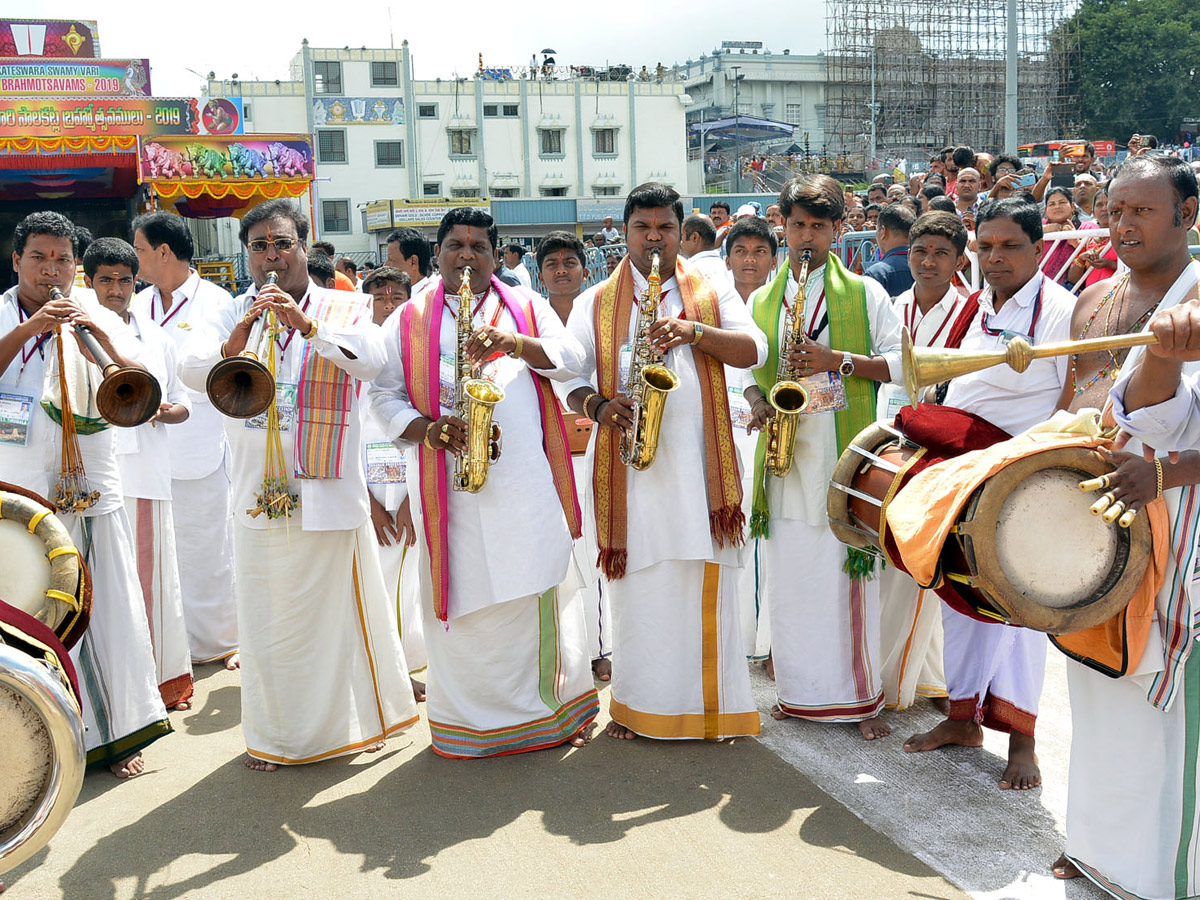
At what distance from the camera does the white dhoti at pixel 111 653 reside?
460 centimetres

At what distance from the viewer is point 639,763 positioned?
4.53 meters

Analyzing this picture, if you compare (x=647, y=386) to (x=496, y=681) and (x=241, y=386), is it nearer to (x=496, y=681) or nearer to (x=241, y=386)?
(x=496, y=681)

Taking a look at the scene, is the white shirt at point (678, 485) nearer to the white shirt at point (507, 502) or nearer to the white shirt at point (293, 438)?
the white shirt at point (507, 502)

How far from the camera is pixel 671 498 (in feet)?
15.2

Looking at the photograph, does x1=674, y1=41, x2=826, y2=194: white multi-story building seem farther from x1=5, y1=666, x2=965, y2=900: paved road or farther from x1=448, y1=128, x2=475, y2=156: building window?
x1=5, y1=666, x2=965, y2=900: paved road

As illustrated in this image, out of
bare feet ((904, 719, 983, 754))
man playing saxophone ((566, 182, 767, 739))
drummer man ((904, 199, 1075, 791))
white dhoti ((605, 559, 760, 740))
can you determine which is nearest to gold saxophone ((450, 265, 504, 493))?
man playing saxophone ((566, 182, 767, 739))

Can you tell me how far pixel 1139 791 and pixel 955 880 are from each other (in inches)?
25.6

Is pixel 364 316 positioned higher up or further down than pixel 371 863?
higher up

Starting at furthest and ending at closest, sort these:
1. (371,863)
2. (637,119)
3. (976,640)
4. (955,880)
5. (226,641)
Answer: (637,119) → (226,641) → (976,640) → (371,863) → (955,880)

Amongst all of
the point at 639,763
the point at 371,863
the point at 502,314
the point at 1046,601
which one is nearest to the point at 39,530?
the point at 371,863

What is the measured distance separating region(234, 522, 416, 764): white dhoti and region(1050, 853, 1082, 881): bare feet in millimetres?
2738

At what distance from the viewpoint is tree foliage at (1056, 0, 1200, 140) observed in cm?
6906

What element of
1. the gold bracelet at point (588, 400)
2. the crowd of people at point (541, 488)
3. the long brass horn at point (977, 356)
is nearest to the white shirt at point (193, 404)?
the crowd of people at point (541, 488)

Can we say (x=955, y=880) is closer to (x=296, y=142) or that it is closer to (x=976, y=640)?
(x=976, y=640)
